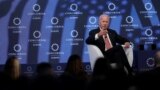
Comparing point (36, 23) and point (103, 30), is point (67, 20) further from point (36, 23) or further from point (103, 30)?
point (103, 30)

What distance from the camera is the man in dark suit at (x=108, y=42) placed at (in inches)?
343

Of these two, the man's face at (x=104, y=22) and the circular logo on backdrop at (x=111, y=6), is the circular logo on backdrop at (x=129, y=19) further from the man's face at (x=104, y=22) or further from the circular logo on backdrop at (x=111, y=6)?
the man's face at (x=104, y=22)

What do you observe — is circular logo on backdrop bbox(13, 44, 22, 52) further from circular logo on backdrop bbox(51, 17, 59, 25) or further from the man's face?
the man's face

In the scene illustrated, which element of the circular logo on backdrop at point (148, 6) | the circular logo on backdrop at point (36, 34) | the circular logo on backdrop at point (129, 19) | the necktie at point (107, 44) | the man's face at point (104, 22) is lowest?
the necktie at point (107, 44)

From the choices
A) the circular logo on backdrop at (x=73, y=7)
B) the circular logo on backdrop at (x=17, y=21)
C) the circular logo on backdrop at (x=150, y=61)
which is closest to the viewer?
the circular logo on backdrop at (x=150, y=61)

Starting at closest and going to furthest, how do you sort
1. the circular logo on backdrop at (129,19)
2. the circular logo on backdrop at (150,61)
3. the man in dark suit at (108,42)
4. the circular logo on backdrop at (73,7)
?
the man in dark suit at (108,42), the circular logo on backdrop at (150,61), the circular logo on backdrop at (129,19), the circular logo on backdrop at (73,7)

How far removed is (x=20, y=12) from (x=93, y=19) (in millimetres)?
1565

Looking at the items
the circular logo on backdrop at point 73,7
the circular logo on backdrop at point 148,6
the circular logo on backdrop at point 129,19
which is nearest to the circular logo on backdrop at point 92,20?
the circular logo on backdrop at point 73,7

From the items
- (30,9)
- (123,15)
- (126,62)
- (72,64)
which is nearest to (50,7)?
(30,9)

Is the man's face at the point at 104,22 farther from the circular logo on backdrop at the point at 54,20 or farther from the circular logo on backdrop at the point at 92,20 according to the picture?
the circular logo on backdrop at the point at 54,20

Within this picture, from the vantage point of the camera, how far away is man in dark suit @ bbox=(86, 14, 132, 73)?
8719 millimetres

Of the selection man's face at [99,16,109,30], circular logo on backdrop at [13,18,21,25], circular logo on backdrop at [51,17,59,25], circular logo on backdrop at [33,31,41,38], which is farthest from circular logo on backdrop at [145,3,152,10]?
circular logo on backdrop at [13,18,21,25]

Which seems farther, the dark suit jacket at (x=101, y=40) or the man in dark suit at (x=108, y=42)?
the dark suit jacket at (x=101, y=40)

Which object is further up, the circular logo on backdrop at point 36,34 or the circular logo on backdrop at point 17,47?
the circular logo on backdrop at point 36,34
